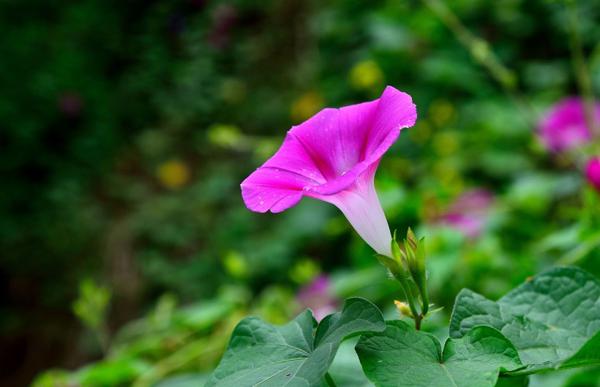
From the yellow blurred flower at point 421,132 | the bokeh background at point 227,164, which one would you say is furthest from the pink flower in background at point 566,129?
the yellow blurred flower at point 421,132

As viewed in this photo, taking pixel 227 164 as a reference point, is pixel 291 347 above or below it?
below

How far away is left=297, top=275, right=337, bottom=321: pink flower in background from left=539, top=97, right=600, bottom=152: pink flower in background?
57 centimetres

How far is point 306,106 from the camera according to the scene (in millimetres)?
3295

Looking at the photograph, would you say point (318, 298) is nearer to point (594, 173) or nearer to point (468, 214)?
point (468, 214)

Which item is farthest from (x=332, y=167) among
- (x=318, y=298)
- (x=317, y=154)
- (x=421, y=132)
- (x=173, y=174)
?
(x=173, y=174)

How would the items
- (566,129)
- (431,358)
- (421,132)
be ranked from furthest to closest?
(421,132) < (566,129) < (431,358)

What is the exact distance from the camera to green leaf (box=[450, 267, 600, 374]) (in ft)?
1.59

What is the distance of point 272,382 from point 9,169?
3.71 metres

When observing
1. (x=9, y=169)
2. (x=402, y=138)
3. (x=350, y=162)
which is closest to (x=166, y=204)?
(x=9, y=169)

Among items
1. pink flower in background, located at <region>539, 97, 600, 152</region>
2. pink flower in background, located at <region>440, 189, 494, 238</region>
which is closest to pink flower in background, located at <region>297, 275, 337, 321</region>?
pink flower in background, located at <region>440, 189, 494, 238</region>

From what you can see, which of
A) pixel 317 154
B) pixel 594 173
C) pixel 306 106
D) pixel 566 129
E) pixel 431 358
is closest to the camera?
pixel 431 358

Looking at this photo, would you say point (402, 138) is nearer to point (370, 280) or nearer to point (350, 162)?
point (370, 280)

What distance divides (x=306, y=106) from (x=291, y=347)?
287 cm

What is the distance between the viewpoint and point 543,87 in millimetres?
2623
